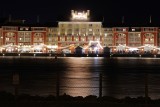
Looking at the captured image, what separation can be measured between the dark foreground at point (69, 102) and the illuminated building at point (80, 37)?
16131 cm

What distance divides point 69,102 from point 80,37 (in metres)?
172

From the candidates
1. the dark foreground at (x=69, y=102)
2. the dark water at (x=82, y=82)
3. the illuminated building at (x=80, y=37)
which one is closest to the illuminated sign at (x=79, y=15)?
the illuminated building at (x=80, y=37)

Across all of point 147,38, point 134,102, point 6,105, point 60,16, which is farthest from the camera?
point 60,16

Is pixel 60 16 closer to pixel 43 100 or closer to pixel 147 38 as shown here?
pixel 147 38

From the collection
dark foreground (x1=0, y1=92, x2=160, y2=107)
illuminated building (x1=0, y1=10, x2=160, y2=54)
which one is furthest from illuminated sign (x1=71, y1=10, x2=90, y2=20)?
dark foreground (x1=0, y1=92, x2=160, y2=107)

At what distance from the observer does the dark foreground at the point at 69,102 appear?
16.8m

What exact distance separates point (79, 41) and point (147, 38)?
2827cm

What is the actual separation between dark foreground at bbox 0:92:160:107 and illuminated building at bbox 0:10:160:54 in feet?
529

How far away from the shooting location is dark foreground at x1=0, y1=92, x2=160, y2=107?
55.0ft

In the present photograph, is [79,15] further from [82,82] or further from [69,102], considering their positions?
[69,102]

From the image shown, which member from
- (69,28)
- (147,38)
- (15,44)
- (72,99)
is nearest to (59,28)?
(69,28)

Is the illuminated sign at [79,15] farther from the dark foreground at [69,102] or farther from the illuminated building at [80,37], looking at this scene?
the dark foreground at [69,102]

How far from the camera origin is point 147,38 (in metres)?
181

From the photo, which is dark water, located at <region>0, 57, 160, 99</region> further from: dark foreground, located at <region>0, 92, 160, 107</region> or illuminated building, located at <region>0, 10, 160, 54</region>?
illuminated building, located at <region>0, 10, 160, 54</region>
